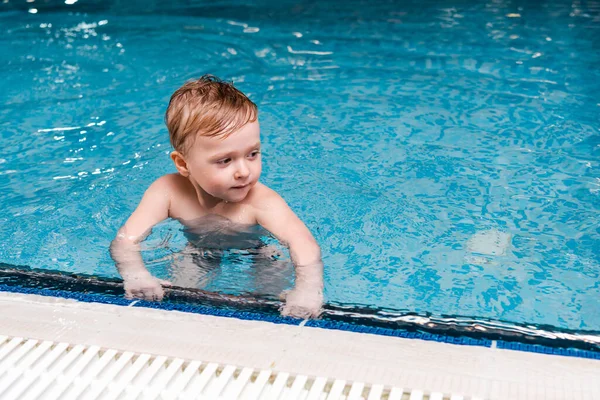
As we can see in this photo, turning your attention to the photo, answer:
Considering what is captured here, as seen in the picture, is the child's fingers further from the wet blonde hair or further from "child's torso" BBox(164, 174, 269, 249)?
the wet blonde hair

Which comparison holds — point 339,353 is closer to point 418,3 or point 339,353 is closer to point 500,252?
point 500,252

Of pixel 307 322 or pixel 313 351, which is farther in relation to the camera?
pixel 307 322

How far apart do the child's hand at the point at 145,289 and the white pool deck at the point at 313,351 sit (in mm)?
254

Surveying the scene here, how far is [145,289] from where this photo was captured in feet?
9.18

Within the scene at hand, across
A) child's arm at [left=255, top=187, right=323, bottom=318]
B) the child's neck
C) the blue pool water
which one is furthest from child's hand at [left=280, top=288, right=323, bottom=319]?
the child's neck

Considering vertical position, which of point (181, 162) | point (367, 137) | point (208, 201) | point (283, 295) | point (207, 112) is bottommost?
point (367, 137)

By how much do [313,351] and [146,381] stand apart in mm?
480

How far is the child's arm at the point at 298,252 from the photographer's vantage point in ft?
8.73

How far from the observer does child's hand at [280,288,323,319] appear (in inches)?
103

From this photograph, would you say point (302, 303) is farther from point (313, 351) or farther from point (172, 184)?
point (172, 184)

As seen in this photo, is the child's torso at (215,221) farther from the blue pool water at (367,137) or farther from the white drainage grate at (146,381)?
the white drainage grate at (146,381)

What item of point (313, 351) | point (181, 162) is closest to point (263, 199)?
point (181, 162)

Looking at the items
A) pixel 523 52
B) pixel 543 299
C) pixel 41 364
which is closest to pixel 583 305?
pixel 543 299

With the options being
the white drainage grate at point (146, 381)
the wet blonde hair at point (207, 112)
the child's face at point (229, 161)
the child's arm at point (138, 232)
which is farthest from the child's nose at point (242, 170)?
the white drainage grate at point (146, 381)
